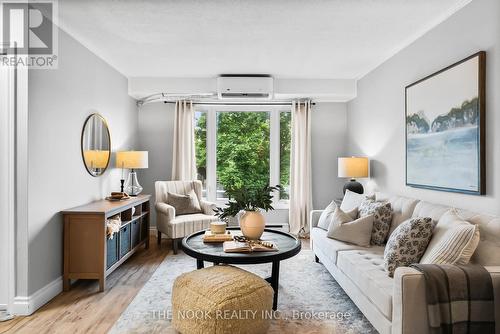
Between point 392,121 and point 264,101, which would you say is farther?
point 264,101

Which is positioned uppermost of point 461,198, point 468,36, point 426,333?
point 468,36

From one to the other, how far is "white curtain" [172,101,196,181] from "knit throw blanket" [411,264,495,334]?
4.29m

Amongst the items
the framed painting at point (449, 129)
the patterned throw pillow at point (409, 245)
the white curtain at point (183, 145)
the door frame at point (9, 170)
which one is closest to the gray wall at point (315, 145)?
the white curtain at point (183, 145)

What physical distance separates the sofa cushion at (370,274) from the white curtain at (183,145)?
323cm

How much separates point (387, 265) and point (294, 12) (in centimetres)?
217

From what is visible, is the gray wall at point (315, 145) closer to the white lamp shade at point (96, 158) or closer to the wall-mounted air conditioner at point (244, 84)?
the wall-mounted air conditioner at point (244, 84)

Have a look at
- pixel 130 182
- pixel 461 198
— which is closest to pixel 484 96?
pixel 461 198

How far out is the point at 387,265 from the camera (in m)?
2.36

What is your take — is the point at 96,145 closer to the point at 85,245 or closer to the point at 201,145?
the point at 85,245

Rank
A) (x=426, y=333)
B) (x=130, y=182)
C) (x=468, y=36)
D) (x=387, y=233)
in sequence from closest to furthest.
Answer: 1. (x=426, y=333)
2. (x=468, y=36)
3. (x=387, y=233)
4. (x=130, y=182)

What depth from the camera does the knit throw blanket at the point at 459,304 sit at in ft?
5.82

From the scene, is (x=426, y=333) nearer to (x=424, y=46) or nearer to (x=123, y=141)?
(x=424, y=46)

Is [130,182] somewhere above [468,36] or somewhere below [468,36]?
below

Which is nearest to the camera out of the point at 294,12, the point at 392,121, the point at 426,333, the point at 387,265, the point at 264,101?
the point at 426,333
